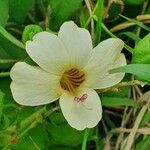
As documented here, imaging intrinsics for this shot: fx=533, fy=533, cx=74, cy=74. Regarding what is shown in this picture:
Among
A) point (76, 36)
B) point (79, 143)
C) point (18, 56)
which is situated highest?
point (76, 36)

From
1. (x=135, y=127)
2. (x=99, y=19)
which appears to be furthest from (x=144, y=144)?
(x=99, y=19)

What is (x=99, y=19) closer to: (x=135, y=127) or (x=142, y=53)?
(x=142, y=53)

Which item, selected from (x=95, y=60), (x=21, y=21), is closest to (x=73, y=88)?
(x=95, y=60)

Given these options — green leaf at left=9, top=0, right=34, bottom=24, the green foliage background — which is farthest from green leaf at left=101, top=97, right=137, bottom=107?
green leaf at left=9, top=0, right=34, bottom=24

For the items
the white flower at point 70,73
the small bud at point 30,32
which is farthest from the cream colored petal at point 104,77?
the small bud at point 30,32

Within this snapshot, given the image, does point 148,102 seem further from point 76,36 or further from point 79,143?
point 76,36

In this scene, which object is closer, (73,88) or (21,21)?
(73,88)

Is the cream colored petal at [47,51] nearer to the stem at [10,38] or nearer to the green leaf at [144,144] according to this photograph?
the stem at [10,38]

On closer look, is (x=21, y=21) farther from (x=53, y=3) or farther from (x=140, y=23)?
(x=140, y=23)

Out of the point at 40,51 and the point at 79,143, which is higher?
the point at 40,51
